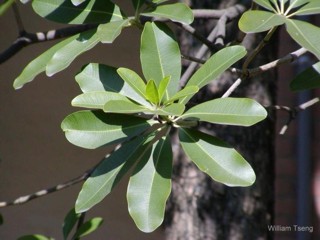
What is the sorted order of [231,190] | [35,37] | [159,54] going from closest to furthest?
[159,54] → [35,37] → [231,190]

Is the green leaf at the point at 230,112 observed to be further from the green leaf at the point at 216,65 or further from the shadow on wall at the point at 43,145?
the shadow on wall at the point at 43,145

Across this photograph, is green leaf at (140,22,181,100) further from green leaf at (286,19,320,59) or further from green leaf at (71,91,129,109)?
green leaf at (286,19,320,59)

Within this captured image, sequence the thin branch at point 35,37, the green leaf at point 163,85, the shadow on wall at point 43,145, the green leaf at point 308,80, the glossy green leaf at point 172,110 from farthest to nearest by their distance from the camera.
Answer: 1. the shadow on wall at point 43,145
2. the thin branch at point 35,37
3. the green leaf at point 308,80
4. the green leaf at point 163,85
5. the glossy green leaf at point 172,110

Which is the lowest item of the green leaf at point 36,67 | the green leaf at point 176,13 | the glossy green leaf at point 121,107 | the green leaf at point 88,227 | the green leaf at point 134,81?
the green leaf at point 88,227

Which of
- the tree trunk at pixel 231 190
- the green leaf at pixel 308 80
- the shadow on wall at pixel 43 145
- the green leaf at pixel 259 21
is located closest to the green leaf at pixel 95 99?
the green leaf at pixel 259 21

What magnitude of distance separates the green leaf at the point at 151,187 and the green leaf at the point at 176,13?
220mm

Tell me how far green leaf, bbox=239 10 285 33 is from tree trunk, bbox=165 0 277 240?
29.0 inches

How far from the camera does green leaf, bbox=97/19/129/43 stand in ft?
3.79

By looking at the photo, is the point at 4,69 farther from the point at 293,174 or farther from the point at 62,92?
the point at 293,174

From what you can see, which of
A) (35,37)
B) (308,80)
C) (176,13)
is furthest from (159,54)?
(35,37)

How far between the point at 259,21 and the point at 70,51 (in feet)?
1.15

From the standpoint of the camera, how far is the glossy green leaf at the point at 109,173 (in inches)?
47.3

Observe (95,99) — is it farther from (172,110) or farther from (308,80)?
(308,80)

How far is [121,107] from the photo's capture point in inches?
42.3
